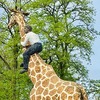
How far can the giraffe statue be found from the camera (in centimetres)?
1329

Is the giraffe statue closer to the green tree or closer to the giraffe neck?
the giraffe neck

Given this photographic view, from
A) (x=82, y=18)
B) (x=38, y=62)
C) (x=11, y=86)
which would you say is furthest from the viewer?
(x=82, y=18)

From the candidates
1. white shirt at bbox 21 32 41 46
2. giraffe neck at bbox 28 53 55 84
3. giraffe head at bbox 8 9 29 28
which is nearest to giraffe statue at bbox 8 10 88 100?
giraffe neck at bbox 28 53 55 84

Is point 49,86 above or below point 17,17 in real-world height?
below

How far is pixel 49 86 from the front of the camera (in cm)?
1377

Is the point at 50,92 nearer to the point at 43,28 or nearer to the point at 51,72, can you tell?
the point at 51,72

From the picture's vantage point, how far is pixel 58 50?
81.0 feet

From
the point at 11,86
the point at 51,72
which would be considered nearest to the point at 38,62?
the point at 51,72

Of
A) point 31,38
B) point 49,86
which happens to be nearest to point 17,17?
point 31,38

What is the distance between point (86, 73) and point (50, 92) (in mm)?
11760


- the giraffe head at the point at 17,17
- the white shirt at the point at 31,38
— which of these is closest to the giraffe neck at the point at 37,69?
the white shirt at the point at 31,38

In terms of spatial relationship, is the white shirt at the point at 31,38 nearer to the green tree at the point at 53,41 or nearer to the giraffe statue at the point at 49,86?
the giraffe statue at the point at 49,86

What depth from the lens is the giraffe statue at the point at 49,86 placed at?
43.6ft

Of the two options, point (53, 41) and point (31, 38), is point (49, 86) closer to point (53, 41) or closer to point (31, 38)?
point (31, 38)
